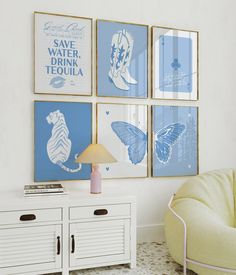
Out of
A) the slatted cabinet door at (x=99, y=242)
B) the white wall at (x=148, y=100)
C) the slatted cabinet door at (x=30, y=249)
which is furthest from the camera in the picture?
the white wall at (x=148, y=100)

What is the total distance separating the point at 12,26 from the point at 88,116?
97 centimetres

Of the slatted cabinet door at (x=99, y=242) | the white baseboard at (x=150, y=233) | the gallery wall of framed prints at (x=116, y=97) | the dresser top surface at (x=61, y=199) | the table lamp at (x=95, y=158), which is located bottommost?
the white baseboard at (x=150, y=233)

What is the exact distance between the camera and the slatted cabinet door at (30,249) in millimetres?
2328

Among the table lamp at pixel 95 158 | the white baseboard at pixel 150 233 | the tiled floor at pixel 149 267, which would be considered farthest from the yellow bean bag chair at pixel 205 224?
the table lamp at pixel 95 158

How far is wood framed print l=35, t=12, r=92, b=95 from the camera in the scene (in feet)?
9.44

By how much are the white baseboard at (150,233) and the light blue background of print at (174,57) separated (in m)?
1.31

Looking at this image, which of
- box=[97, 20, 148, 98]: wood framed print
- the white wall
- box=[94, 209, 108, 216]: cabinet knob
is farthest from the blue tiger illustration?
box=[94, 209, 108, 216]: cabinet knob

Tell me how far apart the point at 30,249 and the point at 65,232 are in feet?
0.86

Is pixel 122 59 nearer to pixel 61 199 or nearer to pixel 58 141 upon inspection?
pixel 58 141

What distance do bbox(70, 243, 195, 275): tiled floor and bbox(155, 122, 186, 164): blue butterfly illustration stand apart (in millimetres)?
851

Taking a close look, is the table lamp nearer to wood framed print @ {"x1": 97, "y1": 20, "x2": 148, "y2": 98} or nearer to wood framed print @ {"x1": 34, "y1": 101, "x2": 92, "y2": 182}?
wood framed print @ {"x1": 34, "y1": 101, "x2": 92, "y2": 182}

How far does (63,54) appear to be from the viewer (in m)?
2.94

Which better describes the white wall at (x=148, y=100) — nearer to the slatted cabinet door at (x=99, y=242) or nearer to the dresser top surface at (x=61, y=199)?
the dresser top surface at (x=61, y=199)

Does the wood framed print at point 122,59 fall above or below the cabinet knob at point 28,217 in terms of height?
above
